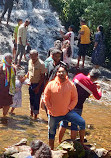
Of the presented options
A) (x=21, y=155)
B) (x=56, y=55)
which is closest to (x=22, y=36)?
(x=56, y=55)

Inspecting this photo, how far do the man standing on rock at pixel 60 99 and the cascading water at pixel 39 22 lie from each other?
985cm

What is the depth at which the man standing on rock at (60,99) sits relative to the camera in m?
5.69

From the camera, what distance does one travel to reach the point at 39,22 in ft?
62.3

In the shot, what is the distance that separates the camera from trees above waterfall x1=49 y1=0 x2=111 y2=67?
1541 centimetres

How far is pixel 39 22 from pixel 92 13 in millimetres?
4301

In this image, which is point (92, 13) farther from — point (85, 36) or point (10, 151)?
point (10, 151)

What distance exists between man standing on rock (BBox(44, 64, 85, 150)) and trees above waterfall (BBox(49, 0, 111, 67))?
33.4 feet

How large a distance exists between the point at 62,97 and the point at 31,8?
15.3 metres

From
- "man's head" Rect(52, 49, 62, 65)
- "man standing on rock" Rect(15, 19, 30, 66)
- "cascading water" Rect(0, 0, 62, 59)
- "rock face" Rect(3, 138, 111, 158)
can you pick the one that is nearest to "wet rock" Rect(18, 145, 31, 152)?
"rock face" Rect(3, 138, 111, 158)

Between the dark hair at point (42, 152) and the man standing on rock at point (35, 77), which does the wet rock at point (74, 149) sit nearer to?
the dark hair at point (42, 152)

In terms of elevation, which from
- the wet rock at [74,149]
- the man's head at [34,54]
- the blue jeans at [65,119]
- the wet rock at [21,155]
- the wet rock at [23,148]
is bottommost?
the wet rock at [74,149]

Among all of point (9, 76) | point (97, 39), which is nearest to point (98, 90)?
point (9, 76)

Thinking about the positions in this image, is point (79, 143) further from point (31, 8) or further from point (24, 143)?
point (31, 8)

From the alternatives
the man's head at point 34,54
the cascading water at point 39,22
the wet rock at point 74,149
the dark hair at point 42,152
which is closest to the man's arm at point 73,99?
the wet rock at point 74,149
